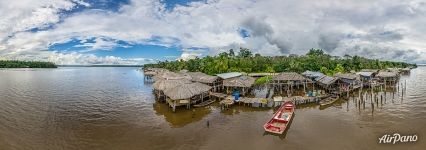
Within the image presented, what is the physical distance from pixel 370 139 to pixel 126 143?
14.6 m

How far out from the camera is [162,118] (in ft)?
73.0

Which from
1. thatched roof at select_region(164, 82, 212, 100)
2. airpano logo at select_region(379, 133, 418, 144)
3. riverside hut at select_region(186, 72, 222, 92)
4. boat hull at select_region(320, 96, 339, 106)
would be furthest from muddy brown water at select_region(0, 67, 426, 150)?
riverside hut at select_region(186, 72, 222, 92)

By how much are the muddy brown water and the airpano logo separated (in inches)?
14.0

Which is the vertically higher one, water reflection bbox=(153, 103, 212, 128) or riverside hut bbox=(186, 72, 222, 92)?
riverside hut bbox=(186, 72, 222, 92)

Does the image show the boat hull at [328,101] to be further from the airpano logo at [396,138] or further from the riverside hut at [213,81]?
the riverside hut at [213,81]

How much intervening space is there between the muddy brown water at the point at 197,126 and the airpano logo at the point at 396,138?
1.17 feet

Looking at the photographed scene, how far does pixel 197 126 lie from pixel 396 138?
12638 millimetres

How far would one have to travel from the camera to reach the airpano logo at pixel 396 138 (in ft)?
52.4

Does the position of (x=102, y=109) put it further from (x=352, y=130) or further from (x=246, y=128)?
(x=352, y=130)

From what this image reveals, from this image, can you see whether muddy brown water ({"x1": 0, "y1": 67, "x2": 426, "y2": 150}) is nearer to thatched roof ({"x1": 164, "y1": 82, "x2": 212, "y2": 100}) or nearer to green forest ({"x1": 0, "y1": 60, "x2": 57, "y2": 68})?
thatched roof ({"x1": 164, "y1": 82, "x2": 212, "y2": 100})

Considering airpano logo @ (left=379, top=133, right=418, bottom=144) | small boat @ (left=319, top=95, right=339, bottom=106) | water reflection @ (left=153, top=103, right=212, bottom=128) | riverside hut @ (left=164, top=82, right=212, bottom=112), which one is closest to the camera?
airpano logo @ (left=379, top=133, right=418, bottom=144)

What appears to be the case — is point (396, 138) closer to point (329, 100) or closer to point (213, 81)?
point (329, 100)

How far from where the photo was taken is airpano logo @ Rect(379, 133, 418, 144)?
16.0 meters

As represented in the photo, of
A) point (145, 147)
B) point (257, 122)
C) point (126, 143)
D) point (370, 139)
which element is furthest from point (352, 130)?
point (126, 143)
